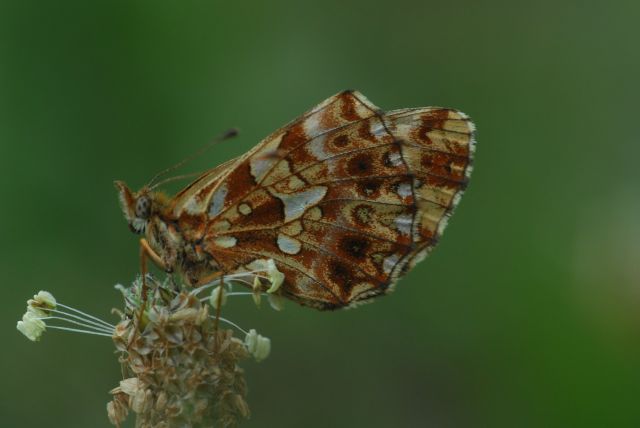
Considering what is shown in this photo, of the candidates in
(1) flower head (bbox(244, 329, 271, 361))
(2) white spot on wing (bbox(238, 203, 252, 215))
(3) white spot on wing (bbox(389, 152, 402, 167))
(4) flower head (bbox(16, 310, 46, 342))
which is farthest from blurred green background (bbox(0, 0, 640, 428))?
(4) flower head (bbox(16, 310, 46, 342))

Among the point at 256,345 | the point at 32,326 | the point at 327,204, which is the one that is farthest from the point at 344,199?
the point at 32,326

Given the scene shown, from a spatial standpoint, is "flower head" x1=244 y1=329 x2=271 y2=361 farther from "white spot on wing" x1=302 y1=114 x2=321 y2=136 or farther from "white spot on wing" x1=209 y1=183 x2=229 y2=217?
"white spot on wing" x1=302 y1=114 x2=321 y2=136

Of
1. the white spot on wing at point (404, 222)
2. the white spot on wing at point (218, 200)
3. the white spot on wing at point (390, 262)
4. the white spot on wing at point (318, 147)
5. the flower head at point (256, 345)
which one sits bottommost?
the flower head at point (256, 345)

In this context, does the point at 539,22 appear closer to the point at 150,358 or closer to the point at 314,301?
the point at 314,301

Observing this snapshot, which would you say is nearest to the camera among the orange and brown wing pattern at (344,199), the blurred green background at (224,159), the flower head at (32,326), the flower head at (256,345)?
the flower head at (256,345)

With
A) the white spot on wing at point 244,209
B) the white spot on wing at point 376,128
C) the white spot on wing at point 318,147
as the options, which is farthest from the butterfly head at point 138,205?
the white spot on wing at point 376,128

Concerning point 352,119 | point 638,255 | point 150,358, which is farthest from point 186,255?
point 638,255

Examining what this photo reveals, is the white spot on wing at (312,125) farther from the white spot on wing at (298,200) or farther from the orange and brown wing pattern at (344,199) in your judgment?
the white spot on wing at (298,200)
